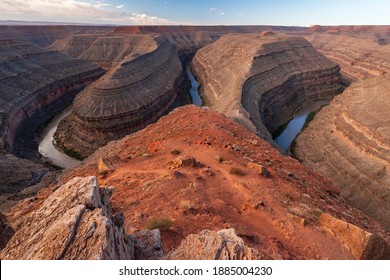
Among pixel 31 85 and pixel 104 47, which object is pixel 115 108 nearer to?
pixel 31 85

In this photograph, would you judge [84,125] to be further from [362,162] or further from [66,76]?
[362,162]

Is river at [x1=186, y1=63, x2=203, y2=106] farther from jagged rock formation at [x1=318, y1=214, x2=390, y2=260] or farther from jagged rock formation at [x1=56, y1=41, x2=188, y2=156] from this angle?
jagged rock formation at [x1=318, y1=214, x2=390, y2=260]

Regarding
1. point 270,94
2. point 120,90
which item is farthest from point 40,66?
point 270,94

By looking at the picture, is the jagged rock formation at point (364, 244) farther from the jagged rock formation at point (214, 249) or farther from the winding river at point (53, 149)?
the winding river at point (53, 149)

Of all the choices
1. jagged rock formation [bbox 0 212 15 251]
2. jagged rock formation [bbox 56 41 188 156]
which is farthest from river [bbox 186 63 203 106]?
jagged rock formation [bbox 0 212 15 251]

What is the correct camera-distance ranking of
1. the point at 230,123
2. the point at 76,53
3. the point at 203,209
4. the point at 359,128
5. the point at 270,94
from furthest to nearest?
1. the point at 76,53
2. the point at 270,94
3. the point at 359,128
4. the point at 230,123
5. the point at 203,209

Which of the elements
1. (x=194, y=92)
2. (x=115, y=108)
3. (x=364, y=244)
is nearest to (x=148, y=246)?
(x=364, y=244)
